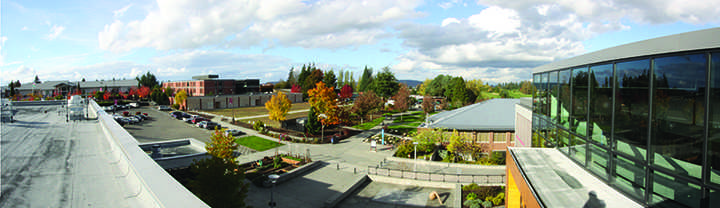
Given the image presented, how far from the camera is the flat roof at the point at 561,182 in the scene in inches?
284

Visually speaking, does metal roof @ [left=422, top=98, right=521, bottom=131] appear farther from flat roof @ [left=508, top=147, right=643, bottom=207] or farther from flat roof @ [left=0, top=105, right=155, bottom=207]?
flat roof @ [left=0, top=105, right=155, bottom=207]

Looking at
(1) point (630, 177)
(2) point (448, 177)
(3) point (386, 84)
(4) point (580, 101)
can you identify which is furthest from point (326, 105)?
(3) point (386, 84)

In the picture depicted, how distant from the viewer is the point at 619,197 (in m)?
7.05

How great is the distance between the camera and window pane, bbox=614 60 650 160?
6062 mm

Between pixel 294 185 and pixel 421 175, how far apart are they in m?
8.23

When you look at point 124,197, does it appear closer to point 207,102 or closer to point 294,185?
point 294,185

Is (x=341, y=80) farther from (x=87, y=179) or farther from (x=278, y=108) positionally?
(x=87, y=179)

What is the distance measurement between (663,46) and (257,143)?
3311cm

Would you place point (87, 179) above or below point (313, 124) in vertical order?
above

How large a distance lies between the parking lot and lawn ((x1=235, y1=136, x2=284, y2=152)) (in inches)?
147

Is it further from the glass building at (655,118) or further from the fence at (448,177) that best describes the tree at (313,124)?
the glass building at (655,118)

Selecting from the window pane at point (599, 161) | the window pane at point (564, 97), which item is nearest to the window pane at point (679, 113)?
the window pane at point (599, 161)

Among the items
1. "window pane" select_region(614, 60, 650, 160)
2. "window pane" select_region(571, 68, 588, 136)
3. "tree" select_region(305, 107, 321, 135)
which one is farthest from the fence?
"tree" select_region(305, 107, 321, 135)

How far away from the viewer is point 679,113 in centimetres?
523
